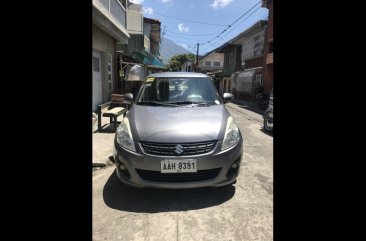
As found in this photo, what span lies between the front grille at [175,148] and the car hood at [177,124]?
0.05m

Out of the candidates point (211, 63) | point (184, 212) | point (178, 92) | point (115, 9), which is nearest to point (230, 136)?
point (184, 212)

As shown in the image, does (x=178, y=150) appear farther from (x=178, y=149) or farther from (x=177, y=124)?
(x=177, y=124)

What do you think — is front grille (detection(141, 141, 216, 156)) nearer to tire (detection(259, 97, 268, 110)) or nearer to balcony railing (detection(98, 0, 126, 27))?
balcony railing (detection(98, 0, 126, 27))

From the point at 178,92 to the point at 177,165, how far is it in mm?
1723

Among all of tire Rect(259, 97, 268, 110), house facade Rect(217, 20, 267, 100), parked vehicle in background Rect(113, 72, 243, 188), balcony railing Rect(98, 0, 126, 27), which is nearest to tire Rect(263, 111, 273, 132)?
parked vehicle in background Rect(113, 72, 243, 188)

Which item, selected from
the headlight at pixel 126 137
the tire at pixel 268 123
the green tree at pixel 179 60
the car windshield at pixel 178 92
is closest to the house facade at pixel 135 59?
the tire at pixel 268 123

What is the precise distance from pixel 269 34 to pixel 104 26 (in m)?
12.1

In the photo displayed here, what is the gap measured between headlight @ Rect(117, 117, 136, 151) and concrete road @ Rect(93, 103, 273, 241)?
2.27 feet

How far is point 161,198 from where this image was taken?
351 cm

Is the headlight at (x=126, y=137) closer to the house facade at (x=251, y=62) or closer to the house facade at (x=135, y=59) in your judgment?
the house facade at (x=135, y=59)

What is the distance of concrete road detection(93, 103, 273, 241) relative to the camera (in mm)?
2729
